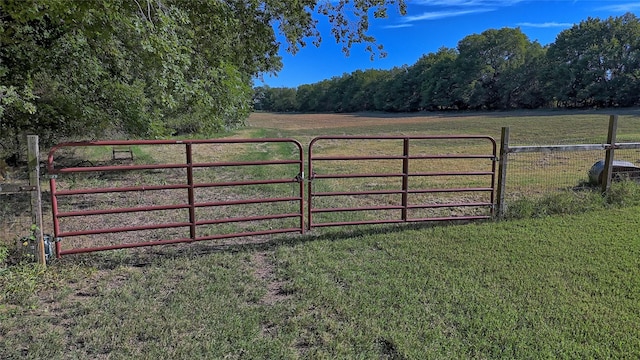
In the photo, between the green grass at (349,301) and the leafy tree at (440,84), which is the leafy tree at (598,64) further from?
the green grass at (349,301)

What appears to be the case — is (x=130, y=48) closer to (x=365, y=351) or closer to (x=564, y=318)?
(x=365, y=351)

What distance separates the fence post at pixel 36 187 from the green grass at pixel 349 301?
0.79ft

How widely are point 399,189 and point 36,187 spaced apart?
754cm

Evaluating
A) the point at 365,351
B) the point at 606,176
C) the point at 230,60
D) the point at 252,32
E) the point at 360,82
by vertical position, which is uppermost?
the point at 360,82

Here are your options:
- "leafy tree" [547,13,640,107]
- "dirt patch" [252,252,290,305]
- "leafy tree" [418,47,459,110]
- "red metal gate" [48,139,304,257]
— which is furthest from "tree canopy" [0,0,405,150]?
"leafy tree" [418,47,459,110]

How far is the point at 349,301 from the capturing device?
3.90 m

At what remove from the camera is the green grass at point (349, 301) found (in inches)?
124

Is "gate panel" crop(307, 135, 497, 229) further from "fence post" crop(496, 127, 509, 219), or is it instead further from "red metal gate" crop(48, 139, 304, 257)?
"red metal gate" crop(48, 139, 304, 257)

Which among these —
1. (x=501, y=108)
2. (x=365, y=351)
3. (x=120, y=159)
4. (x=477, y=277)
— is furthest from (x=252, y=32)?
(x=501, y=108)

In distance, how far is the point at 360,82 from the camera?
115m

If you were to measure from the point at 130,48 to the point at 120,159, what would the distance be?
8662 mm

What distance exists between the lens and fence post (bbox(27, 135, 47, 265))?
4469 mm

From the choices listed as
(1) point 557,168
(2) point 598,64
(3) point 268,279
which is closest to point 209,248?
(3) point 268,279

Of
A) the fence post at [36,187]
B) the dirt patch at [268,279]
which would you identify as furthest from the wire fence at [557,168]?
the fence post at [36,187]
